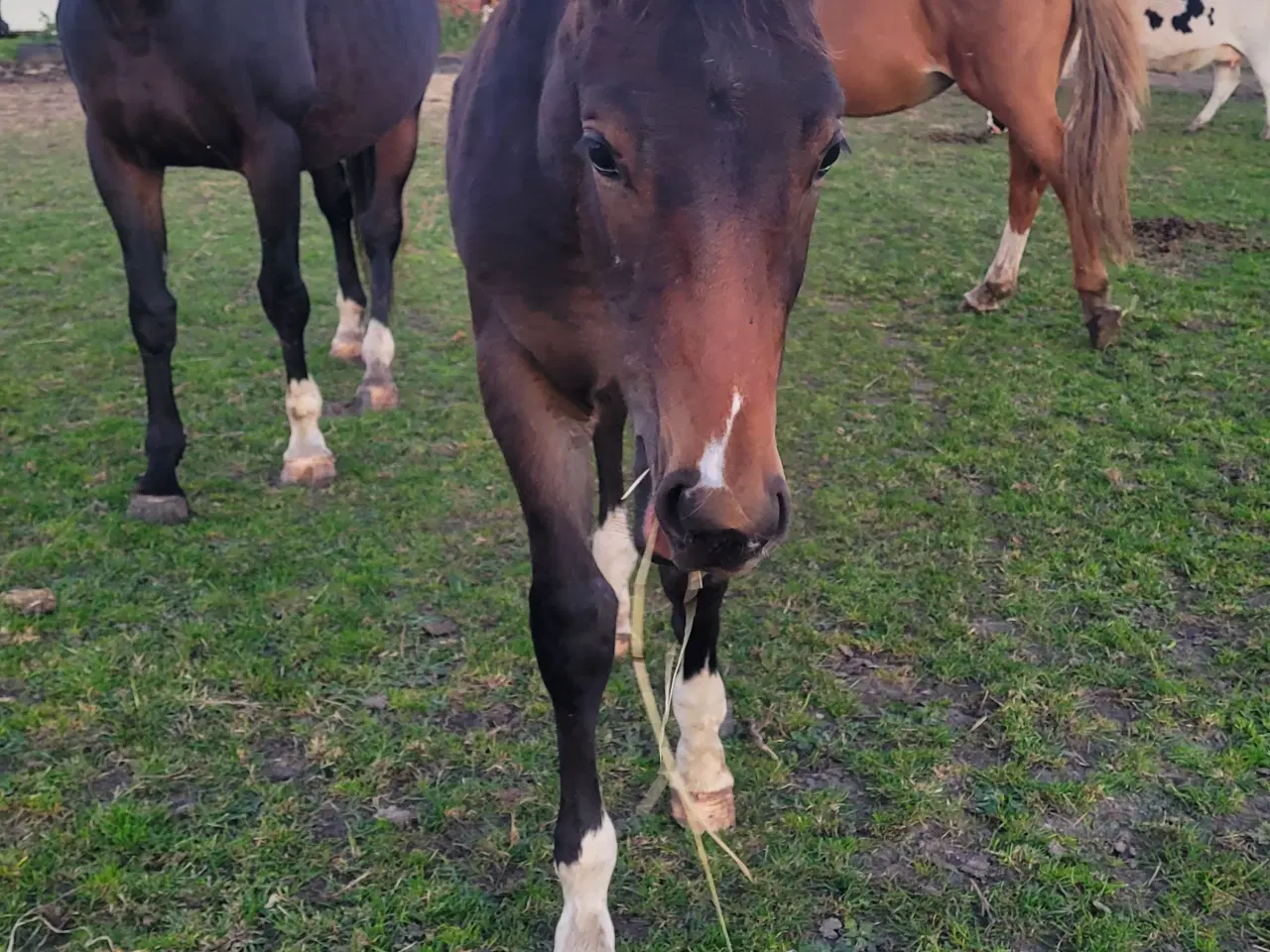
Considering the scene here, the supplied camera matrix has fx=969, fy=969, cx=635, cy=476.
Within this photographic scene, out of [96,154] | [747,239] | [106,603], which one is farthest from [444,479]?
[747,239]

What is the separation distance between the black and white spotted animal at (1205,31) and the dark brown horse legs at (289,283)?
8506 mm

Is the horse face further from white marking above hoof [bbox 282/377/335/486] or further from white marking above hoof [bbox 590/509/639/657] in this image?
white marking above hoof [bbox 282/377/335/486]

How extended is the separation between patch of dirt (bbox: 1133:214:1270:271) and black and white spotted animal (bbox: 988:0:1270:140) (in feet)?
10.9

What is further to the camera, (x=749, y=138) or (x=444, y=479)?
(x=444, y=479)

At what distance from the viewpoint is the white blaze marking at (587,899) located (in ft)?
5.96

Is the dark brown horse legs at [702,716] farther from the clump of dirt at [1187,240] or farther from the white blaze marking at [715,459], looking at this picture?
the clump of dirt at [1187,240]

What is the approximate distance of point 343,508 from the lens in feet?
11.6

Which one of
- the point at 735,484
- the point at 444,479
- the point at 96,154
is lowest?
the point at 444,479

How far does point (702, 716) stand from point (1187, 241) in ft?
18.9

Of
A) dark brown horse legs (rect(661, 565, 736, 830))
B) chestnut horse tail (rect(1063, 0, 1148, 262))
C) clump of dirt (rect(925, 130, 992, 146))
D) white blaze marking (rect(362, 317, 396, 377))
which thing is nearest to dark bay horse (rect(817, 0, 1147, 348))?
chestnut horse tail (rect(1063, 0, 1148, 262))

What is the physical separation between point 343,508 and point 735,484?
2609mm

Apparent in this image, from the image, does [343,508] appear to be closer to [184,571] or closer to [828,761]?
[184,571]

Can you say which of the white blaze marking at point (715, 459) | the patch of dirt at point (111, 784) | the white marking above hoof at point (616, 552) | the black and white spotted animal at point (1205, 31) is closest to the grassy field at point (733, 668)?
the patch of dirt at point (111, 784)

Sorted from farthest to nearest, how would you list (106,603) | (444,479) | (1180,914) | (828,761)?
1. (444,479)
2. (106,603)
3. (828,761)
4. (1180,914)
